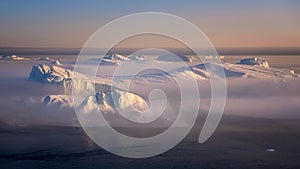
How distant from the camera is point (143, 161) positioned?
10894cm

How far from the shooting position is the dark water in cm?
10494

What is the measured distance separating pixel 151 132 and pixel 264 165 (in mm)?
69600

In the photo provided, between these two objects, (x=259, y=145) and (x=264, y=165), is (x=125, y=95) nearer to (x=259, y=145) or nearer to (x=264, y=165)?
(x=259, y=145)

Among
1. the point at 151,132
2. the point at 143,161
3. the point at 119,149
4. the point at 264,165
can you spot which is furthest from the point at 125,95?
the point at 264,165

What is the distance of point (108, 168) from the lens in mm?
98938

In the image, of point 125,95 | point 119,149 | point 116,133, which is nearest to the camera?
point 119,149

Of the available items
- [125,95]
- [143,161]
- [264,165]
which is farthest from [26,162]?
[125,95]

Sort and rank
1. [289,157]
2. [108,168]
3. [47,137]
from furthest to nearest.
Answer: [47,137], [289,157], [108,168]

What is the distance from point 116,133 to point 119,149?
126 ft

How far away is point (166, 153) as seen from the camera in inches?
4751

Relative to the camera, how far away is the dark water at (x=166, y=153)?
344ft

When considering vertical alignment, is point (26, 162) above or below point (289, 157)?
above

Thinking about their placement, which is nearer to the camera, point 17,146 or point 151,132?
point 17,146

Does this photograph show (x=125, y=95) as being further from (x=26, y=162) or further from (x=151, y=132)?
(x=26, y=162)
